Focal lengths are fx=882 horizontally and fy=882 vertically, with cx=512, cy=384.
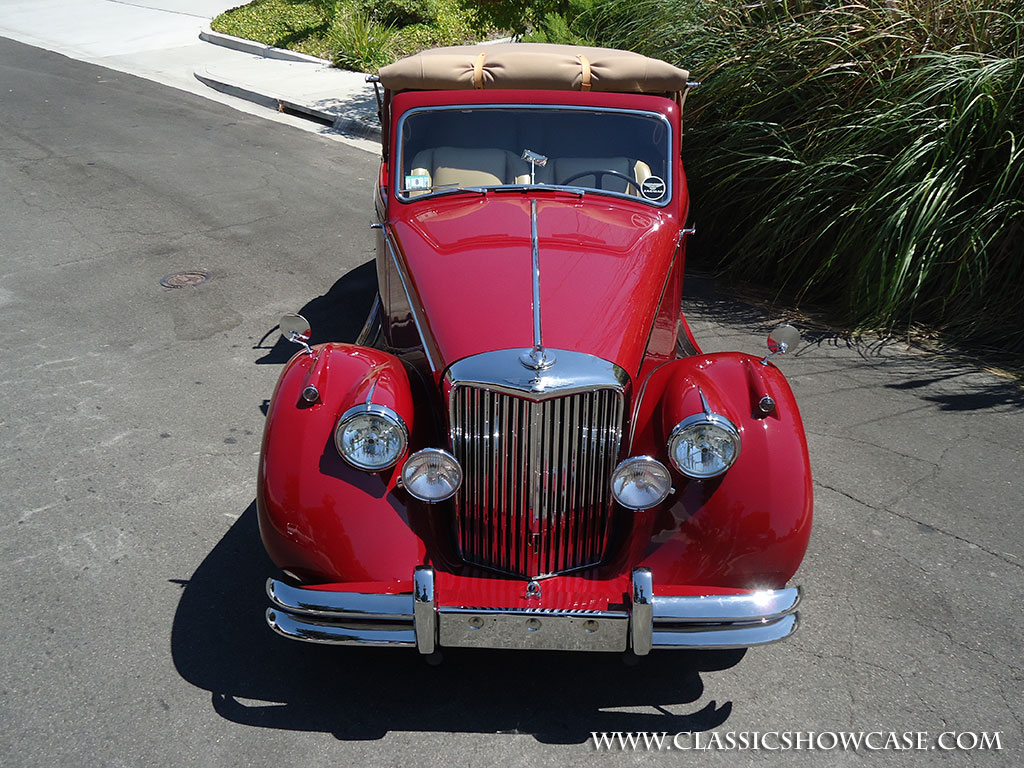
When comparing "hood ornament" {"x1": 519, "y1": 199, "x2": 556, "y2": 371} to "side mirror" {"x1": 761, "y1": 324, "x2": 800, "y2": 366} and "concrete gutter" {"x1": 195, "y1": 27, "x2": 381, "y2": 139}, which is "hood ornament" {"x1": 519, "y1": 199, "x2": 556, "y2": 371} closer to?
"side mirror" {"x1": 761, "y1": 324, "x2": 800, "y2": 366}

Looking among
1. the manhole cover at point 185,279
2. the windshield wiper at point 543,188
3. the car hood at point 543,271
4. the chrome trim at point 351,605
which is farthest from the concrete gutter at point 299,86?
the chrome trim at point 351,605

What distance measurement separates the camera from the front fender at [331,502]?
10.3ft

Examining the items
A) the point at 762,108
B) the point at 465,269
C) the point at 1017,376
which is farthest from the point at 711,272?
the point at 465,269

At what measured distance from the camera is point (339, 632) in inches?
119

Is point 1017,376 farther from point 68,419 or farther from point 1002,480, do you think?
point 68,419

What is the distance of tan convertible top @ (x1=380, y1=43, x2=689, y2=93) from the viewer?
4863 millimetres

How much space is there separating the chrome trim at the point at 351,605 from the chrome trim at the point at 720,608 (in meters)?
0.86

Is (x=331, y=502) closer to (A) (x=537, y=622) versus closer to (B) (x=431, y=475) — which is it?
(B) (x=431, y=475)

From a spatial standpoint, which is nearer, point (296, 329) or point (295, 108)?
point (296, 329)

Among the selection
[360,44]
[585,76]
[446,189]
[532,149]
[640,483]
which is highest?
[585,76]

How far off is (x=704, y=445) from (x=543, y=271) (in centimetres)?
102

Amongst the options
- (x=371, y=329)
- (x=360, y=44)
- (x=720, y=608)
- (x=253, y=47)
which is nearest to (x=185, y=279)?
(x=371, y=329)

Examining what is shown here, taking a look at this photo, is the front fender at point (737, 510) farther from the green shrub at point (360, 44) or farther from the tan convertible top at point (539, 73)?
the green shrub at point (360, 44)

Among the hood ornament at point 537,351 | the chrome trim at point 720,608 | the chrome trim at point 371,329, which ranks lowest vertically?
the chrome trim at point 720,608
